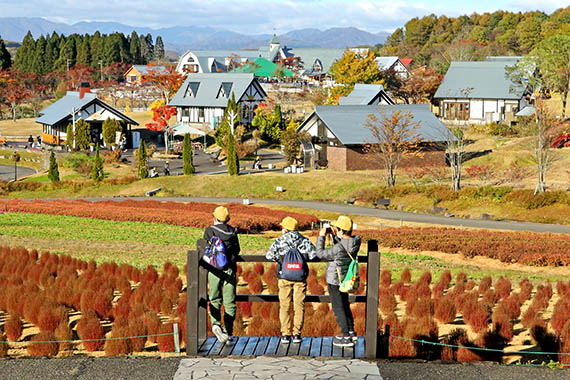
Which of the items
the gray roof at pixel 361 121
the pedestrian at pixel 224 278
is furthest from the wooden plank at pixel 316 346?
the gray roof at pixel 361 121

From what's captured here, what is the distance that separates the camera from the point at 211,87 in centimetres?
7869

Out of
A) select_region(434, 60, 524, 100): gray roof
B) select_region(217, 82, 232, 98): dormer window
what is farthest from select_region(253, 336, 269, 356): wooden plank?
select_region(217, 82, 232, 98): dormer window

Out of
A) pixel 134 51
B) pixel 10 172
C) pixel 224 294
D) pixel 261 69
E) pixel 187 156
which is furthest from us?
pixel 134 51

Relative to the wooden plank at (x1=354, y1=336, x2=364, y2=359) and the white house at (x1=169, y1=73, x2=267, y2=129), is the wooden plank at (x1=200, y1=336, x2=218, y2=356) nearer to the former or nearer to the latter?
the wooden plank at (x1=354, y1=336, x2=364, y2=359)

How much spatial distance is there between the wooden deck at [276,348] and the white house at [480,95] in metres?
60.7

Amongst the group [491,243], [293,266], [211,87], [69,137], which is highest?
[211,87]

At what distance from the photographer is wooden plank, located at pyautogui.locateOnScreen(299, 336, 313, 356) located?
32.6 ft

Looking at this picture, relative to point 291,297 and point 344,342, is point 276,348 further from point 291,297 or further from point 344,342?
point 344,342

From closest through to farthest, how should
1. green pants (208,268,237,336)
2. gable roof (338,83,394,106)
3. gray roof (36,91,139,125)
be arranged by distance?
green pants (208,268,237,336) → gable roof (338,83,394,106) → gray roof (36,91,139,125)

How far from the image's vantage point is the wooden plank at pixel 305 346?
9922 millimetres

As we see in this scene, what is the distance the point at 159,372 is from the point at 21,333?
450 cm

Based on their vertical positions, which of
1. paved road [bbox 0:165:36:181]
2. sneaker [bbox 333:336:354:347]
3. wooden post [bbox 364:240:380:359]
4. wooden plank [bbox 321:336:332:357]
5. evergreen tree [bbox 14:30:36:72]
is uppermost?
evergreen tree [bbox 14:30:36:72]

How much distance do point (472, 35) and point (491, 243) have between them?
4502 inches

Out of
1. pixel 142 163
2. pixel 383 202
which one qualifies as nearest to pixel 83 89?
pixel 142 163
